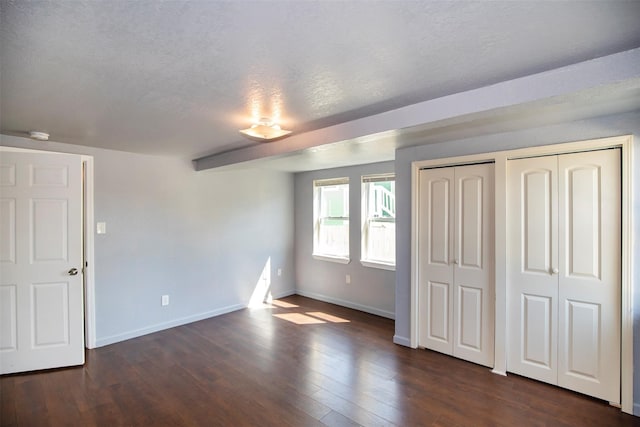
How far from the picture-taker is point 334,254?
5.34m

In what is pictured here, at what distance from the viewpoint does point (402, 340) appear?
355cm

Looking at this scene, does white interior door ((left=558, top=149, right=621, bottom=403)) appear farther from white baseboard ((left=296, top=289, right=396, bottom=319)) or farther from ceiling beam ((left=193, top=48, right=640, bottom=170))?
white baseboard ((left=296, top=289, right=396, bottom=319))

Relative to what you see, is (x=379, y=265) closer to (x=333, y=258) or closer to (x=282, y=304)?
(x=333, y=258)

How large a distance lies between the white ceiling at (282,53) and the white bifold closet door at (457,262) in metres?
0.89

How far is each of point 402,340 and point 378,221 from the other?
177 centimetres

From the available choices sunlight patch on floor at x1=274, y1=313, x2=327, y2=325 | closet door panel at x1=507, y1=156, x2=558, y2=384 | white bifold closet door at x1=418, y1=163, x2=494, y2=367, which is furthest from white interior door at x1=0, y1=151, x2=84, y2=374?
closet door panel at x1=507, y1=156, x2=558, y2=384

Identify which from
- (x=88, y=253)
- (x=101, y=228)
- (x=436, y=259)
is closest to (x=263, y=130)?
(x=436, y=259)

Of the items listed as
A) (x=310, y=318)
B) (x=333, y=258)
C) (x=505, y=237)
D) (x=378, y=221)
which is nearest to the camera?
(x=505, y=237)

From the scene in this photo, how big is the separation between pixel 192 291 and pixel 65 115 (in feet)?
8.89

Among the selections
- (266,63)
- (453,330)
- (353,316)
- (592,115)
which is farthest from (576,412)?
(266,63)

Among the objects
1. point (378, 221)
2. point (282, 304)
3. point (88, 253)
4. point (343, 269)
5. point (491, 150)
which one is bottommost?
point (282, 304)

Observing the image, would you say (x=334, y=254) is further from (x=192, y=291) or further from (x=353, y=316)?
(x=192, y=291)

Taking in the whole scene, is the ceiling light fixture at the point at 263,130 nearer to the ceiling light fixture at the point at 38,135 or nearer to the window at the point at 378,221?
the ceiling light fixture at the point at 38,135

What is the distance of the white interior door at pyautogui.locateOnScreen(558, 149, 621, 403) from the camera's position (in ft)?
7.89
